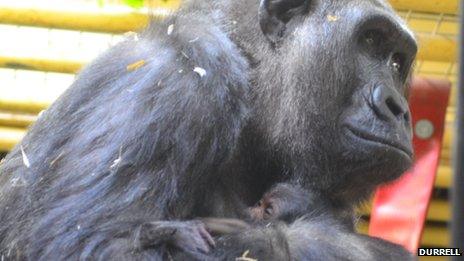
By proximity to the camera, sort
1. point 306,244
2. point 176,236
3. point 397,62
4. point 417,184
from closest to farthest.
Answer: point 176,236 < point 306,244 < point 397,62 < point 417,184

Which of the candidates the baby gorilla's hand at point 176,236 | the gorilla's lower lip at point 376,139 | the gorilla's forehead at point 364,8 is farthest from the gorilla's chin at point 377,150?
the baby gorilla's hand at point 176,236

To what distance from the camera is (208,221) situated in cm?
238

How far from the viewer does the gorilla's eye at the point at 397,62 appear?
299 cm

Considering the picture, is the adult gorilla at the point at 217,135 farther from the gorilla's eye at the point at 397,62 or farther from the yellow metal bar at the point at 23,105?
the yellow metal bar at the point at 23,105

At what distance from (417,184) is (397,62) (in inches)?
51.3

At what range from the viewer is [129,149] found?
230cm

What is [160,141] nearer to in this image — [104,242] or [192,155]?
[192,155]

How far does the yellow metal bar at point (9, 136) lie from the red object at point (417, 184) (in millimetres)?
2352

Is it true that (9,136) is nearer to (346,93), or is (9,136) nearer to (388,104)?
(346,93)

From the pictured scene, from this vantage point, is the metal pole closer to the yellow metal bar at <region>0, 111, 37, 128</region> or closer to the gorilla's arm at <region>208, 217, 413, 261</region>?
the gorilla's arm at <region>208, 217, 413, 261</region>

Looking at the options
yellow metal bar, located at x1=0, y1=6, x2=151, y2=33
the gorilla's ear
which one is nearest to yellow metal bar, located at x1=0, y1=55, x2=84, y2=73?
yellow metal bar, located at x1=0, y1=6, x2=151, y2=33

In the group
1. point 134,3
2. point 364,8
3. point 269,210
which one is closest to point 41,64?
point 134,3

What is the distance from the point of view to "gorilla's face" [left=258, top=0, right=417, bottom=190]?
106 inches

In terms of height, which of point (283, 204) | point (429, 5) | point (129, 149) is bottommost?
point (283, 204)
